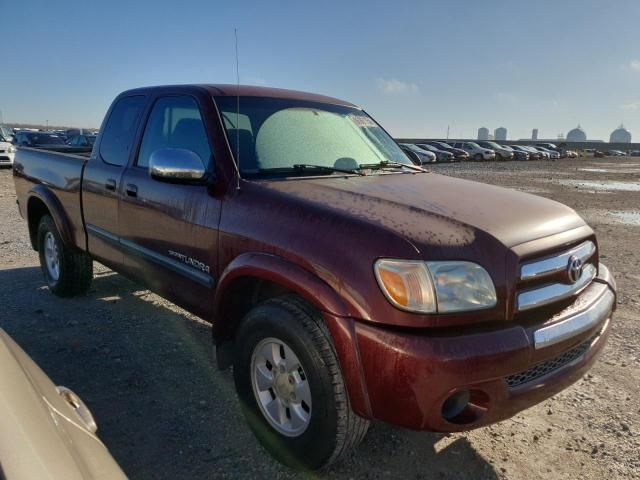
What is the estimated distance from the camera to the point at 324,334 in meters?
2.19

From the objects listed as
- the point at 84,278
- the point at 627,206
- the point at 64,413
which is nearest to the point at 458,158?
the point at 627,206

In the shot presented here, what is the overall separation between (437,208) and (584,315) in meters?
0.84

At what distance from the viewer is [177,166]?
107 inches

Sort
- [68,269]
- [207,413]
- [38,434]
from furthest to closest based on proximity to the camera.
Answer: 1. [68,269]
2. [207,413]
3. [38,434]

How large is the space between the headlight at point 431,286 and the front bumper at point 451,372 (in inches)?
4.3

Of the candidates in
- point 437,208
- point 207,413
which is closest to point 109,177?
point 207,413

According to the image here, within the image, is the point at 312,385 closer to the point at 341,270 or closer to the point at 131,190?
the point at 341,270

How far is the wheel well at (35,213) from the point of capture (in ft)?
16.6

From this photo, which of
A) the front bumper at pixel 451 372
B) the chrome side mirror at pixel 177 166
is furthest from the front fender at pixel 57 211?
the front bumper at pixel 451 372

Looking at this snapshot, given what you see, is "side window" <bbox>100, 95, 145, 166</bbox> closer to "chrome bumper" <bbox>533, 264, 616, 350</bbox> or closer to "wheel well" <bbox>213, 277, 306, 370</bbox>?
"wheel well" <bbox>213, 277, 306, 370</bbox>

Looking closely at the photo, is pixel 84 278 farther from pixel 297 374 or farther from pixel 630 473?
pixel 630 473

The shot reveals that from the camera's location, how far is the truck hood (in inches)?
84.1

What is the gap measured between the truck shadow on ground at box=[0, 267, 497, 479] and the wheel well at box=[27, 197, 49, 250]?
65 centimetres

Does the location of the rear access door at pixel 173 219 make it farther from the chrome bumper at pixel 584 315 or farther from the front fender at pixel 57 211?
the chrome bumper at pixel 584 315
